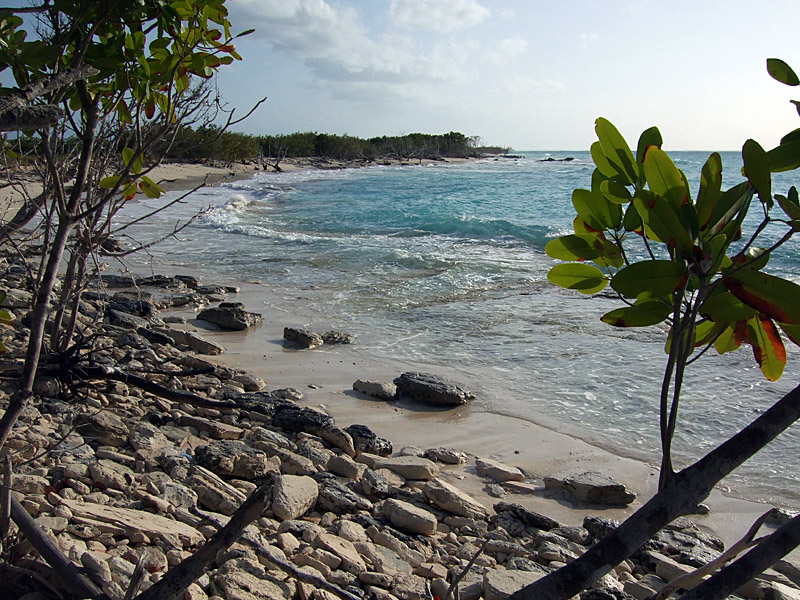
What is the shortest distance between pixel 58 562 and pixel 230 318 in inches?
204

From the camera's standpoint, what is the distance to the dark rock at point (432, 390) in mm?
4801

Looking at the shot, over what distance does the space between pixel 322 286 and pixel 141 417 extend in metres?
5.74

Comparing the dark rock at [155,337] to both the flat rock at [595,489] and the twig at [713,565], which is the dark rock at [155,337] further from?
the twig at [713,565]

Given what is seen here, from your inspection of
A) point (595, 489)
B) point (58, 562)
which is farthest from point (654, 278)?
point (595, 489)

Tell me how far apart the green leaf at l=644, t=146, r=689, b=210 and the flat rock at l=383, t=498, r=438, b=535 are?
2257 mm

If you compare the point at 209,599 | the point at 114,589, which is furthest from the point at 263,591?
the point at 114,589

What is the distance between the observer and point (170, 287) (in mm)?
8266

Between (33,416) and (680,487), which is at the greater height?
(680,487)

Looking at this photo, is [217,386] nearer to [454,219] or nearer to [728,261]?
[728,261]

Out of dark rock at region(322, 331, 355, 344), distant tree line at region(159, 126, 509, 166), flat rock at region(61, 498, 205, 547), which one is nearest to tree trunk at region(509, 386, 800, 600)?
flat rock at region(61, 498, 205, 547)

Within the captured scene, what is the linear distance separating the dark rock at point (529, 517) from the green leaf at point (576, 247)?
2.26m

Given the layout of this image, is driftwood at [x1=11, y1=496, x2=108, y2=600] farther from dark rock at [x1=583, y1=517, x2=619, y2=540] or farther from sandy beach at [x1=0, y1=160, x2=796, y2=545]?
dark rock at [x1=583, y1=517, x2=619, y2=540]

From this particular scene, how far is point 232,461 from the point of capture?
120 inches

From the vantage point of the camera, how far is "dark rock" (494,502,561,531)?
306 cm
